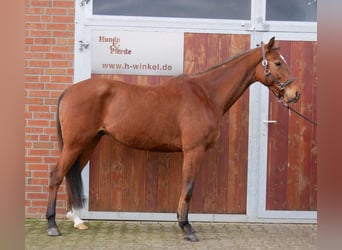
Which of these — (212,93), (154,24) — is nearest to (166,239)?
(212,93)

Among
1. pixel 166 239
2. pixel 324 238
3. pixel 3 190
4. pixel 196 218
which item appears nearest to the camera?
pixel 3 190

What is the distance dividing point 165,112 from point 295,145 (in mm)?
1696

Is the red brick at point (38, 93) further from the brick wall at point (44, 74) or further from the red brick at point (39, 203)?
the red brick at point (39, 203)

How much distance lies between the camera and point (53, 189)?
194 inches

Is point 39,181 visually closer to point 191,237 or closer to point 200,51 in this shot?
point 191,237

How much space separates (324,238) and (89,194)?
457cm

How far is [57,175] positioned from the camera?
4.89 metres

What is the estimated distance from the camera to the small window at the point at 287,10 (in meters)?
5.58

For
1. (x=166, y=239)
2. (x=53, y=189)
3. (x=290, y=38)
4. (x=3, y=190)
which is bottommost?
(x=166, y=239)

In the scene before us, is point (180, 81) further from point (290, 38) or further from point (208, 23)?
point (290, 38)

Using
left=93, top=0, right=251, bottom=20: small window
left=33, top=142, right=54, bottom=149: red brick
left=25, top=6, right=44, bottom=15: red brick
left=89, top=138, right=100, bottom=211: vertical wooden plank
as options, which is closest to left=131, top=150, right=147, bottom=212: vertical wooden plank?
left=89, top=138, right=100, bottom=211: vertical wooden plank

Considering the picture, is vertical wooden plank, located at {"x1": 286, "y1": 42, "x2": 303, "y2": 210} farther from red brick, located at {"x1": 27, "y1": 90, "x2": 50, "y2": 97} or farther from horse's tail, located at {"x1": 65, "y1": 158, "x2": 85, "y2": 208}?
red brick, located at {"x1": 27, "y1": 90, "x2": 50, "y2": 97}

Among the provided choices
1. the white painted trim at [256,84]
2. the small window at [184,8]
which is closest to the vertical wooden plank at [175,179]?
the white painted trim at [256,84]

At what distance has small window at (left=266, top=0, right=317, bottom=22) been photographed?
18.3 ft
